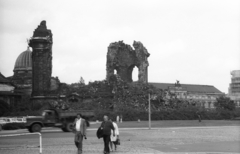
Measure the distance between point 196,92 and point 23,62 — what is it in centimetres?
Answer: 6235

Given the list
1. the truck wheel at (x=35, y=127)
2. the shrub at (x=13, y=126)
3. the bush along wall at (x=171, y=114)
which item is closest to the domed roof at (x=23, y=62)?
the bush along wall at (x=171, y=114)

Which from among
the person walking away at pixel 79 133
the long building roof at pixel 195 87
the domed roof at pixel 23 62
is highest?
the domed roof at pixel 23 62

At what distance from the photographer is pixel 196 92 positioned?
483 feet

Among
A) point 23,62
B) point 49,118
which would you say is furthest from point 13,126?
point 23,62

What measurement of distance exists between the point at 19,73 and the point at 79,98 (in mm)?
47593

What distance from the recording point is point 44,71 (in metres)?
66.8

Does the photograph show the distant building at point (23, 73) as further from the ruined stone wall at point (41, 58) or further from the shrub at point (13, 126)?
the shrub at point (13, 126)

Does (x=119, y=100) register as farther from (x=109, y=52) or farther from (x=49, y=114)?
(x=49, y=114)

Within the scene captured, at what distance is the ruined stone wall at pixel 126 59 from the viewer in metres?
72.1

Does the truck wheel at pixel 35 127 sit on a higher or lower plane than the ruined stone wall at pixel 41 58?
lower

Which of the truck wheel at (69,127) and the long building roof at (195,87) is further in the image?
the long building roof at (195,87)

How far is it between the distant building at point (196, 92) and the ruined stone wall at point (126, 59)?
53384mm

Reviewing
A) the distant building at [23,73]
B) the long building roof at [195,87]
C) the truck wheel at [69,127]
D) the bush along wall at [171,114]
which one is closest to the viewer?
the truck wheel at [69,127]

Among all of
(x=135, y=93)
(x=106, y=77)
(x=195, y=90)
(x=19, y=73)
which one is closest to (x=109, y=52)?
(x=106, y=77)
